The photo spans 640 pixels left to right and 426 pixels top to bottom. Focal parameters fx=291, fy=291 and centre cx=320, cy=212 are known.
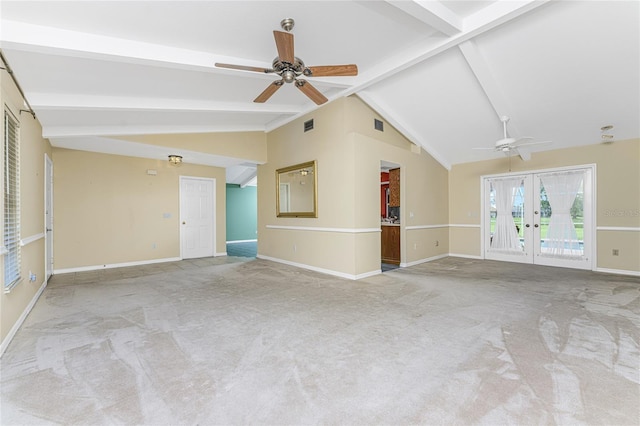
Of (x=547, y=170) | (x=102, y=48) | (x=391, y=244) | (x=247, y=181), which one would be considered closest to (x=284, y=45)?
(x=102, y=48)

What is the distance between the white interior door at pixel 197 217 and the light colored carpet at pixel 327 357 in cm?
305

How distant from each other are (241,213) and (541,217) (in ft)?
31.2

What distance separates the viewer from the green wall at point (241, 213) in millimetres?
11266

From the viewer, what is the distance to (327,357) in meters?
2.31

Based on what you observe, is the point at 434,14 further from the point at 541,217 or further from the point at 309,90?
the point at 541,217

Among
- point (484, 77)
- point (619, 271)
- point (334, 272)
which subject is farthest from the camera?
point (619, 271)

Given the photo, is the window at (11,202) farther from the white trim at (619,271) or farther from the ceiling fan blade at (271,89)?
the white trim at (619,271)

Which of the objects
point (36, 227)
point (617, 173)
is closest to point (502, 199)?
point (617, 173)

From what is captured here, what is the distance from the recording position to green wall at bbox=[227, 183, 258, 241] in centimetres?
1127

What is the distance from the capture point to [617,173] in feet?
17.8

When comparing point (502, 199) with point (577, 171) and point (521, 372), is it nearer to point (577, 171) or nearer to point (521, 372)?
point (577, 171)

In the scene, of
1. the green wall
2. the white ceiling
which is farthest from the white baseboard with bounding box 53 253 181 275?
the green wall

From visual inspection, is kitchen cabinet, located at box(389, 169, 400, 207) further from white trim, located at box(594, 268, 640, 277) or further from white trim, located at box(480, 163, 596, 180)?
white trim, located at box(594, 268, 640, 277)

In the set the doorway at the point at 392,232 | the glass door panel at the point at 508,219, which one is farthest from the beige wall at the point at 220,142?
the glass door panel at the point at 508,219
